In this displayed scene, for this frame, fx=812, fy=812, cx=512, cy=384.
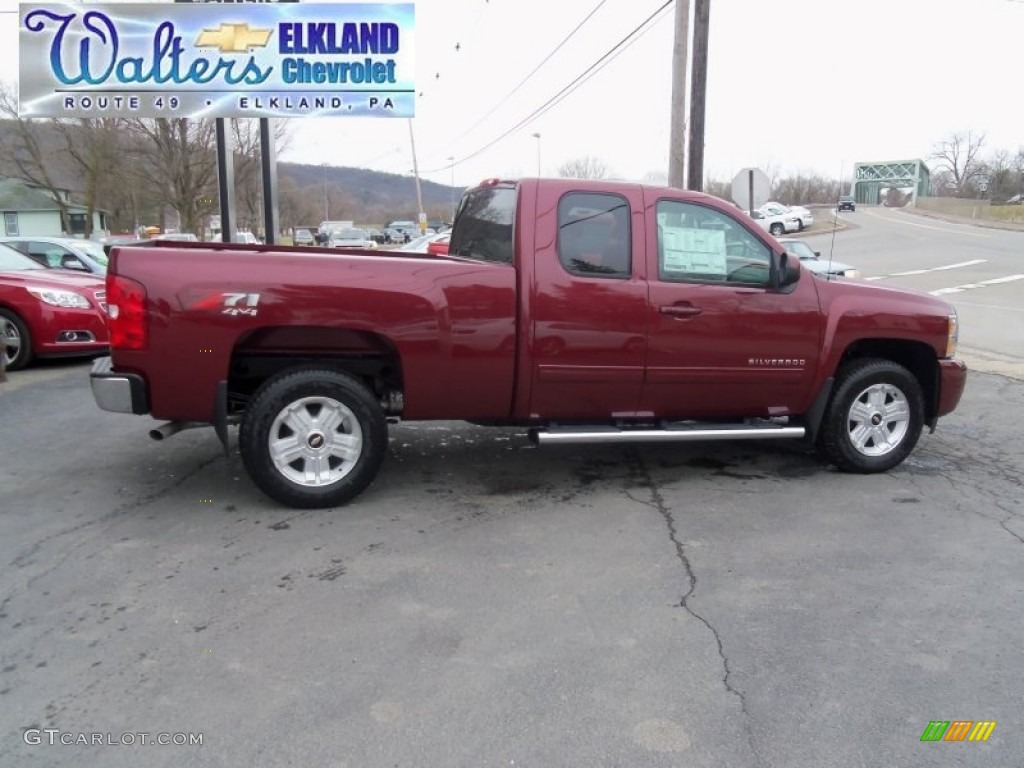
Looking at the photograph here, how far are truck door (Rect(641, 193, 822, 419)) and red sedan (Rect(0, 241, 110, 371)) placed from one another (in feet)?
23.2

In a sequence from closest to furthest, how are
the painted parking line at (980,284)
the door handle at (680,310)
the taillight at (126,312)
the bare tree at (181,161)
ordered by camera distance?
the taillight at (126,312)
the door handle at (680,310)
the painted parking line at (980,284)
the bare tree at (181,161)

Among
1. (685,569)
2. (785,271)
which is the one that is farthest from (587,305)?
(685,569)

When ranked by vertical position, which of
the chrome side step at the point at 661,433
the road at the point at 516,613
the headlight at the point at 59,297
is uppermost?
the headlight at the point at 59,297

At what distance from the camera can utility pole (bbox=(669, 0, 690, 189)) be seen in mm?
14155

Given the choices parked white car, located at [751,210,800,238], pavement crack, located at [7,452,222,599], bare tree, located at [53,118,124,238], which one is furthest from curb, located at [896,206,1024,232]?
pavement crack, located at [7,452,222,599]

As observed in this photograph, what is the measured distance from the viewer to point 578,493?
5.39 m

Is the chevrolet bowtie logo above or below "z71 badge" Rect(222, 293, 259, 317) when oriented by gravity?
above

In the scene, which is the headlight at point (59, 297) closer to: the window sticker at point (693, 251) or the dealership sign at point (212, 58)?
the dealership sign at point (212, 58)

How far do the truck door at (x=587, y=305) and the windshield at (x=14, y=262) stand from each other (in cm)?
797

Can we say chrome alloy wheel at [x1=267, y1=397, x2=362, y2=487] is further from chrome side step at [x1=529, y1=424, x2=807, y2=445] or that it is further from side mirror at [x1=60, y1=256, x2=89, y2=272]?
side mirror at [x1=60, y1=256, x2=89, y2=272]

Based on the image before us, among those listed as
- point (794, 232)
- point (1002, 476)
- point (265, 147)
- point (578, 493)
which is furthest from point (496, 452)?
point (794, 232)

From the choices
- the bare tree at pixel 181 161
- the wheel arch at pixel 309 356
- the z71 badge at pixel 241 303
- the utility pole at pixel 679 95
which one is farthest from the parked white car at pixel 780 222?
the z71 badge at pixel 241 303

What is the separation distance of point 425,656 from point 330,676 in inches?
15.2

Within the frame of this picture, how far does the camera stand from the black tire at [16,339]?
9.41 m
